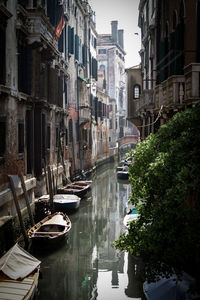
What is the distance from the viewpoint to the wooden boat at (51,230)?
38.4ft

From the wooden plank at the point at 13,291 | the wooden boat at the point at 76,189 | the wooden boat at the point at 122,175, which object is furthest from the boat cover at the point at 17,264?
the wooden boat at the point at 122,175

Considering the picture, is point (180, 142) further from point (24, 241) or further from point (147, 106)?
point (147, 106)

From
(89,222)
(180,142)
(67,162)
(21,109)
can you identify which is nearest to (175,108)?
(180,142)

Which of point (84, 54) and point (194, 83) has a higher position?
point (84, 54)

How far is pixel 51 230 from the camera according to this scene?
13094 millimetres

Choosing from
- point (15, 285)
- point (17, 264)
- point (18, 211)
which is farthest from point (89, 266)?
point (15, 285)

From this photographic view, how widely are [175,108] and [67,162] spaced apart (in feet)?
42.8

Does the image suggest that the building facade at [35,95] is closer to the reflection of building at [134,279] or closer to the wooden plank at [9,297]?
the wooden plank at [9,297]

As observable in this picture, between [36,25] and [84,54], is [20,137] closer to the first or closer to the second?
A: [36,25]

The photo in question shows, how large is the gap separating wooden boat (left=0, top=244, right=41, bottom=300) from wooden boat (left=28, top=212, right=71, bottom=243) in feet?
8.69

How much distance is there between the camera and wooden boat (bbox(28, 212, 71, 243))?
11.7 metres

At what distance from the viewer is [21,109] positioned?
47.1 ft

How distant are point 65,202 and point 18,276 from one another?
8.95 m

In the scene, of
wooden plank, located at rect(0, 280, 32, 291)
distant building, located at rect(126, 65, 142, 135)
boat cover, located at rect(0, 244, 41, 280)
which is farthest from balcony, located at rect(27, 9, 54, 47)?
distant building, located at rect(126, 65, 142, 135)
